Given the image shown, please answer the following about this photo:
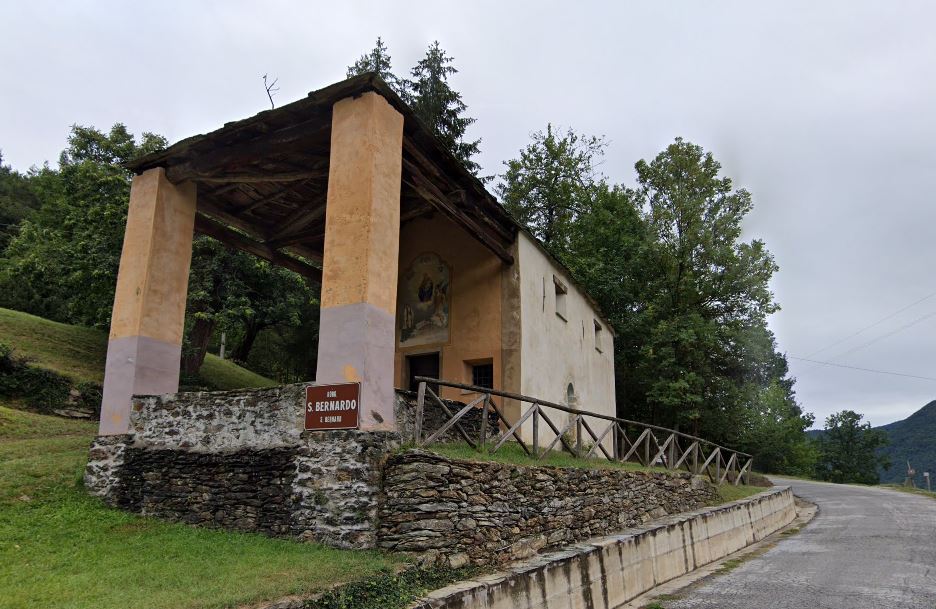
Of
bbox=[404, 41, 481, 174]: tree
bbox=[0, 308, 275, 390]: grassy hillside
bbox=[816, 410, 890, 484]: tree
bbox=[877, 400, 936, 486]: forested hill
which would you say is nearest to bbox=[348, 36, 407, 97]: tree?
bbox=[404, 41, 481, 174]: tree

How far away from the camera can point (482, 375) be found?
536 inches

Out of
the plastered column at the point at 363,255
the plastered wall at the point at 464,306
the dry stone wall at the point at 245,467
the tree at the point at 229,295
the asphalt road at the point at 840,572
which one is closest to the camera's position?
the dry stone wall at the point at 245,467

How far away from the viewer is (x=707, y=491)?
15203 mm

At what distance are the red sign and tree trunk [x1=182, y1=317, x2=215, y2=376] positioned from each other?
14.5 m

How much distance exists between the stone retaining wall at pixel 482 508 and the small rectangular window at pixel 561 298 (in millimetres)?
5884

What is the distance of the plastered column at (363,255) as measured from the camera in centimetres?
762

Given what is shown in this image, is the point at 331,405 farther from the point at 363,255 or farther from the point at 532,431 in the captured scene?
the point at 532,431

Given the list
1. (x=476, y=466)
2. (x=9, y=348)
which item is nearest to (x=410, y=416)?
(x=476, y=466)

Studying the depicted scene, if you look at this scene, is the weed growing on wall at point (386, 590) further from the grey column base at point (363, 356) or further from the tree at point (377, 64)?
the tree at point (377, 64)

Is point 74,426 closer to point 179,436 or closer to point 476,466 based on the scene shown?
point 179,436

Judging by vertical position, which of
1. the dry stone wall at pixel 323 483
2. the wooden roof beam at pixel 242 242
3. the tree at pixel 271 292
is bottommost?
the dry stone wall at pixel 323 483

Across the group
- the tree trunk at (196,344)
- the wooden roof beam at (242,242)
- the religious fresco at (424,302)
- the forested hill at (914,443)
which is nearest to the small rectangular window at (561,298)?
the religious fresco at (424,302)

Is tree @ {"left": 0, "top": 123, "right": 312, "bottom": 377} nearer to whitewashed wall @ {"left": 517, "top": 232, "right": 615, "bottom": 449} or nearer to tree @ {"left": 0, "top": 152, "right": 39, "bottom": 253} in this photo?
whitewashed wall @ {"left": 517, "top": 232, "right": 615, "bottom": 449}

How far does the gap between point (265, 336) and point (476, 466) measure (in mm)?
28883
